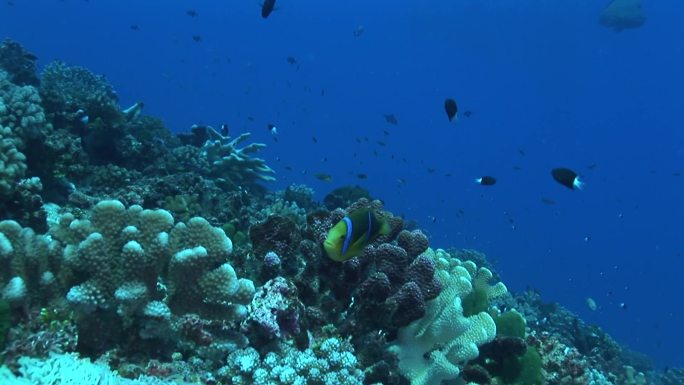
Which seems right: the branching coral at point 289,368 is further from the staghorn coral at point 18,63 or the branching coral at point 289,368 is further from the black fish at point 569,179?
the staghorn coral at point 18,63

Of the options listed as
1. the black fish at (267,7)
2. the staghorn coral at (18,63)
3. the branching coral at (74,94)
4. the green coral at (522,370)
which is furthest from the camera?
the staghorn coral at (18,63)

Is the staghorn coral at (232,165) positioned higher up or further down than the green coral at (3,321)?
higher up

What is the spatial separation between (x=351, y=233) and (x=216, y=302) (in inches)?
46.6

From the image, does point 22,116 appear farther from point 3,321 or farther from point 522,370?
point 522,370

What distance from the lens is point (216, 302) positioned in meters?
3.84

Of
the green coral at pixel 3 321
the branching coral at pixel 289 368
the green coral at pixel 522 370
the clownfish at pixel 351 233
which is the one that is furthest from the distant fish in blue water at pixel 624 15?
the green coral at pixel 3 321

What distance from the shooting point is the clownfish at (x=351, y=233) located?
11.6ft

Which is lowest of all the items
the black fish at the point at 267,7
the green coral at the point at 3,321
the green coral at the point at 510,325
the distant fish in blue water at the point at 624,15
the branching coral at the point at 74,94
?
the green coral at the point at 3,321

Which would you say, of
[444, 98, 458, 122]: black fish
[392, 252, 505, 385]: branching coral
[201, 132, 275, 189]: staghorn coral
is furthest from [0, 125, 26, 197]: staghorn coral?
[444, 98, 458, 122]: black fish

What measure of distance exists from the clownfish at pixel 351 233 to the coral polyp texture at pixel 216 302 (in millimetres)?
598

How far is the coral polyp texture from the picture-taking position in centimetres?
354

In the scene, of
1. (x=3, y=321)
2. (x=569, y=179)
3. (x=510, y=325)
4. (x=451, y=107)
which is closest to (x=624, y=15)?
(x=451, y=107)

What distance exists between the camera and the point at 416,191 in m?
114

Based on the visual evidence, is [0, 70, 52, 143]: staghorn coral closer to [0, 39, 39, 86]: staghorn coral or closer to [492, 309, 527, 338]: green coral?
[492, 309, 527, 338]: green coral
